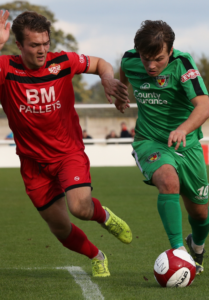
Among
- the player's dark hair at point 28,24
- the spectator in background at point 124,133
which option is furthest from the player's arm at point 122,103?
the spectator in background at point 124,133

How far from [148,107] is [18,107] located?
4.01ft

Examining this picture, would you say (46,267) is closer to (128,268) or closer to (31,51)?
(128,268)

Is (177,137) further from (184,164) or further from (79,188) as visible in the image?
(79,188)

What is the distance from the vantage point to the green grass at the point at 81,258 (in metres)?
3.90

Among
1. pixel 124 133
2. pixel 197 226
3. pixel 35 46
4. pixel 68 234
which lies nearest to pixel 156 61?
pixel 35 46

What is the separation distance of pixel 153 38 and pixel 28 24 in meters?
1.09

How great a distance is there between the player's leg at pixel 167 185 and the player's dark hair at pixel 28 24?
4.83ft

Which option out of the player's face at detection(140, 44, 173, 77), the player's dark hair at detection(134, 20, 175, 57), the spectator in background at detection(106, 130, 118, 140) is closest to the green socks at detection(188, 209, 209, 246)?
the player's face at detection(140, 44, 173, 77)

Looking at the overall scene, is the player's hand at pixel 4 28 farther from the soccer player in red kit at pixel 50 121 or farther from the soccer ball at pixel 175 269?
the soccer ball at pixel 175 269

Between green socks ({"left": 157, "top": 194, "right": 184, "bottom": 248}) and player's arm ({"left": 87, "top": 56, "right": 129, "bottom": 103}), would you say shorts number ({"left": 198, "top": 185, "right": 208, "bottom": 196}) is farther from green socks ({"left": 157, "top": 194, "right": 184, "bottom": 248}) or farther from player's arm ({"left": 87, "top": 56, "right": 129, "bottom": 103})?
player's arm ({"left": 87, "top": 56, "right": 129, "bottom": 103})

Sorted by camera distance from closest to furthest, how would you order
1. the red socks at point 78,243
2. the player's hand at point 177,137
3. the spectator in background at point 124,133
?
the player's hand at point 177,137, the red socks at point 78,243, the spectator in background at point 124,133

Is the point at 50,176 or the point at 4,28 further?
the point at 50,176

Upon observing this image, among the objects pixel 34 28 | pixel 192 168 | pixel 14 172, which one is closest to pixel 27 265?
pixel 192 168

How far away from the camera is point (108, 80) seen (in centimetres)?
444
